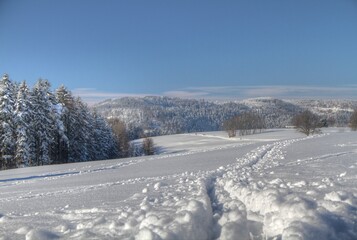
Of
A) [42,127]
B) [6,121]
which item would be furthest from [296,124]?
[6,121]

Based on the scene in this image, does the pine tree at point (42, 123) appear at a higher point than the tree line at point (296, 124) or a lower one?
higher

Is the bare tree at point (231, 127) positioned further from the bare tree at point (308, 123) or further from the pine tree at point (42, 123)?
the pine tree at point (42, 123)

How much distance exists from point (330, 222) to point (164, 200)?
11.7 feet

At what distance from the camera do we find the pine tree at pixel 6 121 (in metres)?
31.0

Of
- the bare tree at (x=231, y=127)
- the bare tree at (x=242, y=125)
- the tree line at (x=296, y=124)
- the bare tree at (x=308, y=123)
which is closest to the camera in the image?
the bare tree at (x=308, y=123)

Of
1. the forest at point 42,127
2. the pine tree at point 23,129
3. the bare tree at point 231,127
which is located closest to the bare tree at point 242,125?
the bare tree at point 231,127

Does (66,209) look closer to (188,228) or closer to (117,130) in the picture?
(188,228)

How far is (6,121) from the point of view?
31219 millimetres

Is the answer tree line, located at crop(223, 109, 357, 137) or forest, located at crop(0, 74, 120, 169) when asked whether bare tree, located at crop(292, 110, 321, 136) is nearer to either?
tree line, located at crop(223, 109, 357, 137)

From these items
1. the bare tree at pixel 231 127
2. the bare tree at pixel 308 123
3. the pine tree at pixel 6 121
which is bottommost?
the bare tree at pixel 231 127

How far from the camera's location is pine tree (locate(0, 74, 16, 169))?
3095cm

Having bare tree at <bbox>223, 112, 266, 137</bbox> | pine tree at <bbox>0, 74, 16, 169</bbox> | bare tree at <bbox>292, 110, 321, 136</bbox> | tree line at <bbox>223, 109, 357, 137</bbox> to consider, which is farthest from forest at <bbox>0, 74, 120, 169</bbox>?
bare tree at <bbox>223, 112, 266, 137</bbox>

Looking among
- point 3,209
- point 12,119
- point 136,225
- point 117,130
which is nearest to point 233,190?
point 136,225

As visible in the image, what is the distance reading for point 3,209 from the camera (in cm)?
779
